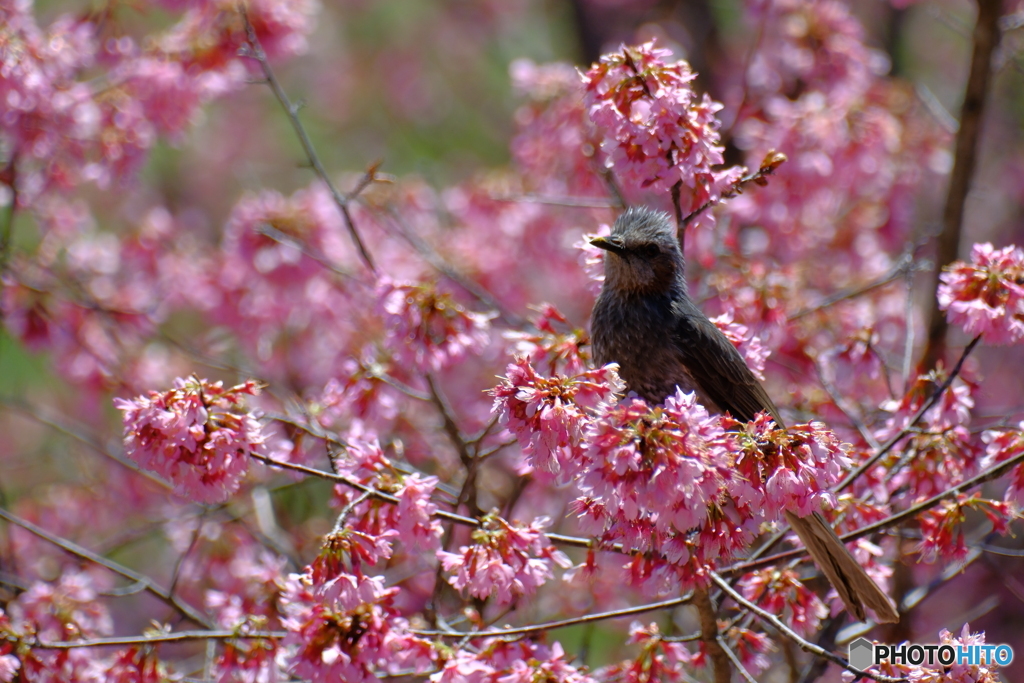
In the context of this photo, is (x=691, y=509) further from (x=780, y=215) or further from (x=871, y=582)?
(x=780, y=215)

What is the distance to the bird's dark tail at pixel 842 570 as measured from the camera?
240 cm

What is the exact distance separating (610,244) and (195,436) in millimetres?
1305

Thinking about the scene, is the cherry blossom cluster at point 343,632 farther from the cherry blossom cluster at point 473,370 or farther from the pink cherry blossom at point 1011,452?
the pink cherry blossom at point 1011,452

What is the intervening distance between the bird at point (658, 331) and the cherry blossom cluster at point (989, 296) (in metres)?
0.60

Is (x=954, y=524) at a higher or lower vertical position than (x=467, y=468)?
lower

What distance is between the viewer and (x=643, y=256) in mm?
2771

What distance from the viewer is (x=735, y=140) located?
5168 millimetres

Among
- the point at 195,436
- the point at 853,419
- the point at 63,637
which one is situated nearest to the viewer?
the point at 195,436

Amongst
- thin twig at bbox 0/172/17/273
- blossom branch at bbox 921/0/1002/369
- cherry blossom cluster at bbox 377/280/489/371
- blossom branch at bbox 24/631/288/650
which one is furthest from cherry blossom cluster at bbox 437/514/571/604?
thin twig at bbox 0/172/17/273

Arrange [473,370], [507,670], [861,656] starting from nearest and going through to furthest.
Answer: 1. [507,670]
2. [861,656]
3. [473,370]

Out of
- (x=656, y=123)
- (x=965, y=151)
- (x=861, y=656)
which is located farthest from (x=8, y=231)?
(x=965, y=151)

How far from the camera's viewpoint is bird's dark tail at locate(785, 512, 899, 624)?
7.89 ft

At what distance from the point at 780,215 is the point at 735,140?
78 cm

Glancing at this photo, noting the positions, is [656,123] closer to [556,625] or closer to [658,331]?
[658,331]
